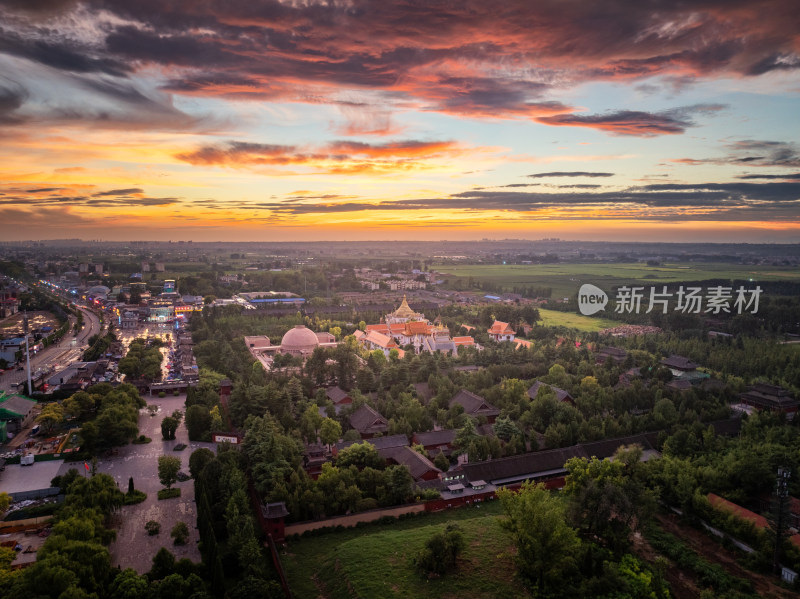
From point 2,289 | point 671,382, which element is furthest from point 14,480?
point 2,289

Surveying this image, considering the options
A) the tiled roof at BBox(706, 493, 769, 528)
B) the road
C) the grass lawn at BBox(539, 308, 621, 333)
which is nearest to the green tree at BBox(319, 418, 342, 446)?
the tiled roof at BBox(706, 493, 769, 528)

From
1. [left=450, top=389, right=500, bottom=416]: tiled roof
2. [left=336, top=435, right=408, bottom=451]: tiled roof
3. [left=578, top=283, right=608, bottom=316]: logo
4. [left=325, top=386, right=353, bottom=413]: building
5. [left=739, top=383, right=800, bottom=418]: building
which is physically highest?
[left=578, top=283, right=608, bottom=316]: logo

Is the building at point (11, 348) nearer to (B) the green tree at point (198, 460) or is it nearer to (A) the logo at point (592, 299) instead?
(B) the green tree at point (198, 460)

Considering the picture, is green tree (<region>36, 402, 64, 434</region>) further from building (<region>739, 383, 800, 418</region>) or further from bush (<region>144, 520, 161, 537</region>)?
building (<region>739, 383, 800, 418</region>)

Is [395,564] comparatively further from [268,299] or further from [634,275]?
[634,275]

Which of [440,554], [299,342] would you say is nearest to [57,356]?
[299,342]

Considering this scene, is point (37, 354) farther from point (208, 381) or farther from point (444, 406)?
point (444, 406)
